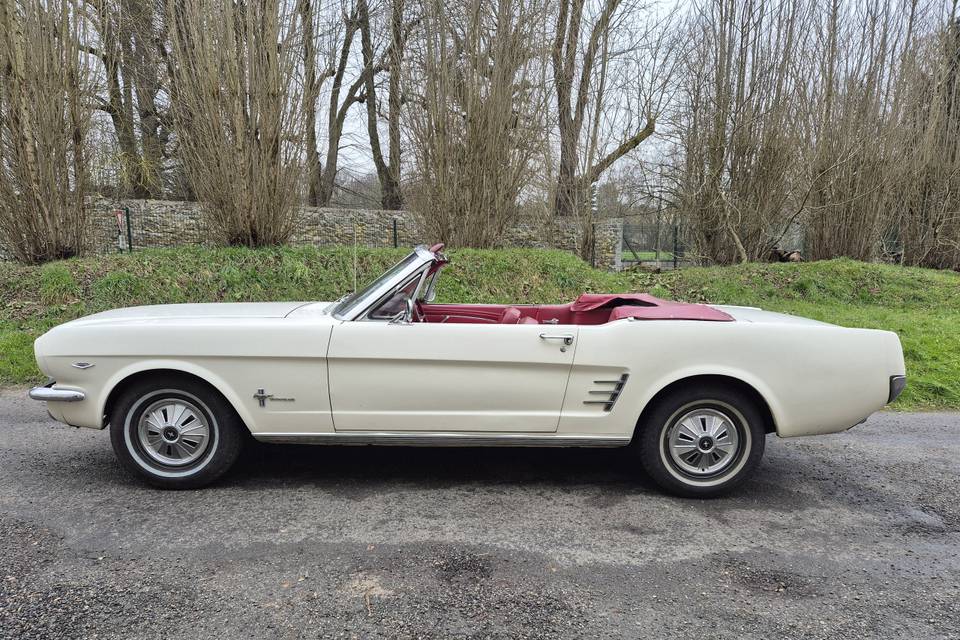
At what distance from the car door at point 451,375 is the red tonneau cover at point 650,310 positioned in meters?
0.47

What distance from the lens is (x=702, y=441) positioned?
11.7ft

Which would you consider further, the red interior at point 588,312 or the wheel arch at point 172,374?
the red interior at point 588,312

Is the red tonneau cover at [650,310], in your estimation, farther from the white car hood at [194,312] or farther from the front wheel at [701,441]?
the white car hood at [194,312]

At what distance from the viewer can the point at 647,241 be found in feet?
70.2

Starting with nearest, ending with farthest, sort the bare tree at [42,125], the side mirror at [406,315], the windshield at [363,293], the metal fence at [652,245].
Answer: the side mirror at [406,315], the windshield at [363,293], the bare tree at [42,125], the metal fence at [652,245]

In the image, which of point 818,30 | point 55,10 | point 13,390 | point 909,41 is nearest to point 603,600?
point 13,390

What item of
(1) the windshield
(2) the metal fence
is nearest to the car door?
(1) the windshield

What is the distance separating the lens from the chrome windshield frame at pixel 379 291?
3.65 meters

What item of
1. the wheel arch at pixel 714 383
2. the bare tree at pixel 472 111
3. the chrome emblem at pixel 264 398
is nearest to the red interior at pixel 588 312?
the wheel arch at pixel 714 383

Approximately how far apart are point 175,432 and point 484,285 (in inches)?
294

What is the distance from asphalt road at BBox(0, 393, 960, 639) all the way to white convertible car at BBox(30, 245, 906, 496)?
32 centimetres

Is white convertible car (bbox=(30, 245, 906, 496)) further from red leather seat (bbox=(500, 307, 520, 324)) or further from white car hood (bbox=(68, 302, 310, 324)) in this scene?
red leather seat (bbox=(500, 307, 520, 324))

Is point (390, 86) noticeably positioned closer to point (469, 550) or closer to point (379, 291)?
point (379, 291)

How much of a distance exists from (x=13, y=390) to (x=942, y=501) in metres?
7.86
